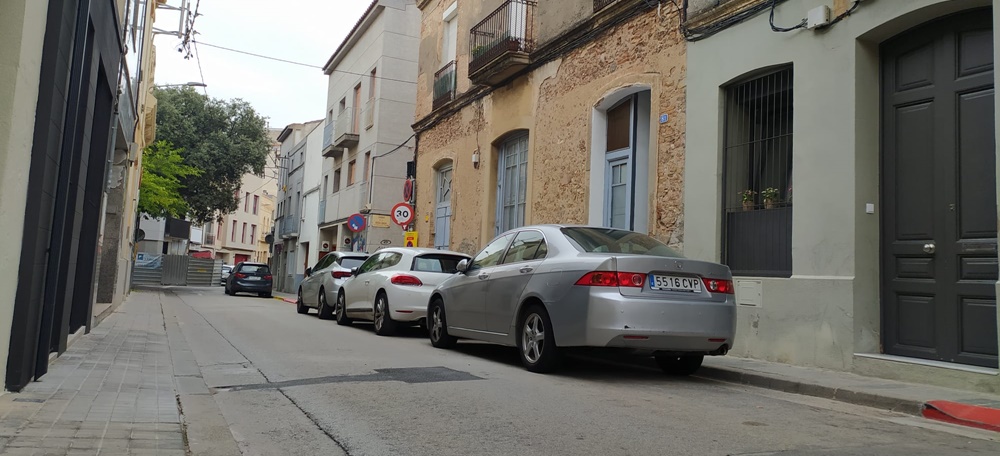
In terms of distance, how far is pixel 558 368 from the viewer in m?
7.29

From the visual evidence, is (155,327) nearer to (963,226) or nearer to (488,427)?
(488,427)

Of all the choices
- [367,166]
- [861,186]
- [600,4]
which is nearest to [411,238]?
[600,4]

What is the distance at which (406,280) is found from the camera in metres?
11.4

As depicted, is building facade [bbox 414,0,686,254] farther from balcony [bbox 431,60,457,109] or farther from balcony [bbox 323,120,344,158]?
balcony [bbox 323,120,344,158]

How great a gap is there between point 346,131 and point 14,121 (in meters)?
27.2

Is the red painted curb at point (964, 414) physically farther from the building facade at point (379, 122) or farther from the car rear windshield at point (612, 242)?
the building facade at point (379, 122)

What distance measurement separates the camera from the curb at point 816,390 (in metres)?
5.77

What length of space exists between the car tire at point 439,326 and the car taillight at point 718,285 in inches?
→ 143

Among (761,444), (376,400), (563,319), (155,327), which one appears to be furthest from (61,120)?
(155,327)

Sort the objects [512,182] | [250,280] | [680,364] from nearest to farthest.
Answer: [680,364] → [512,182] → [250,280]

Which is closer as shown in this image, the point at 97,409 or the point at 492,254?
the point at 97,409

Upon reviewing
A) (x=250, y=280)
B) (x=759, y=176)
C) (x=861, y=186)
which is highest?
(x=759, y=176)

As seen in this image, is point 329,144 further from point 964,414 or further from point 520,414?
point 964,414

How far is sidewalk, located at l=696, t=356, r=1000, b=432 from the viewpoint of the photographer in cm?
539
